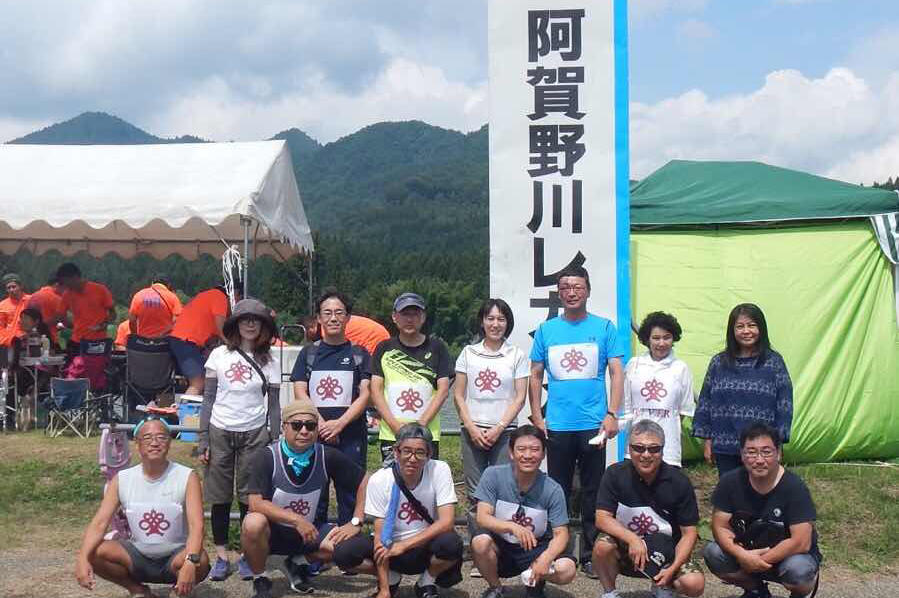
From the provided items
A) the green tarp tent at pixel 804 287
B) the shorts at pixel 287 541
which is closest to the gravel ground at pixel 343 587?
the shorts at pixel 287 541

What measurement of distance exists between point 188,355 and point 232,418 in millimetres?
3009

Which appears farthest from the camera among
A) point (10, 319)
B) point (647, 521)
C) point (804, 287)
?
point (10, 319)

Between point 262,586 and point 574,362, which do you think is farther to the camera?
point 574,362

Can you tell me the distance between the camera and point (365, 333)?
22.4 feet

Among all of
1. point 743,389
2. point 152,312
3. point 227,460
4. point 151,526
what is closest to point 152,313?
point 152,312

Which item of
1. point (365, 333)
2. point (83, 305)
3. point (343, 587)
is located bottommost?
point (343, 587)

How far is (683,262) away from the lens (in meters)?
7.29

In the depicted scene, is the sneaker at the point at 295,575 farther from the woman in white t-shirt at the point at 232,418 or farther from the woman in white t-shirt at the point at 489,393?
the woman in white t-shirt at the point at 489,393

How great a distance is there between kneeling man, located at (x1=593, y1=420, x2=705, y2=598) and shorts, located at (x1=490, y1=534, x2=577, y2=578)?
0.71 feet

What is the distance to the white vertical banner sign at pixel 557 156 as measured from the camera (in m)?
5.42

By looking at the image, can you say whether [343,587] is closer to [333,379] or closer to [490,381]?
[333,379]

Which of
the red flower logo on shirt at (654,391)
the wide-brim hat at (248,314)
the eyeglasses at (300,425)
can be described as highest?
the wide-brim hat at (248,314)

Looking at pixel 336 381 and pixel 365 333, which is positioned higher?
pixel 365 333

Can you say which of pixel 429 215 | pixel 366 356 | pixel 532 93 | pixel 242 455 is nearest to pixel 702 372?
pixel 532 93
